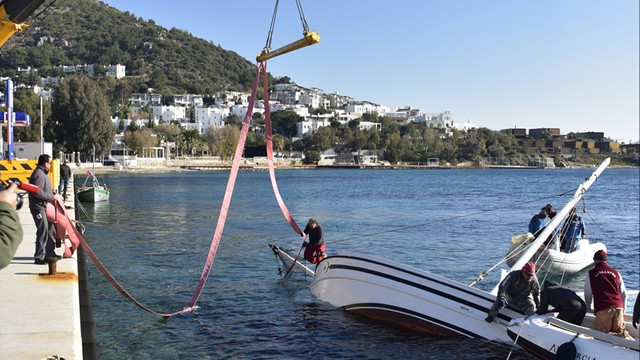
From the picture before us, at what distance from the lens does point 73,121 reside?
9706 centimetres

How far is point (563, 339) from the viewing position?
9.45m

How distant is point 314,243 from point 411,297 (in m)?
4.79

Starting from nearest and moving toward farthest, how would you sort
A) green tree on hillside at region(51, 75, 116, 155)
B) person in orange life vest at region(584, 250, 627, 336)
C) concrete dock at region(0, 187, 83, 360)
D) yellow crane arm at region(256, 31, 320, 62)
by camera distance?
concrete dock at region(0, 187, 83, 360)
person in orange life vest at region(584, 250, 627, 336)
yellow crane arm at region(256, 31, 320, 62)
green tree on hillside at region(51, 75, 116, 155)

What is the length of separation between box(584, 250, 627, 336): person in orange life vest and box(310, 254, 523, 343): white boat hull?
1.59 m

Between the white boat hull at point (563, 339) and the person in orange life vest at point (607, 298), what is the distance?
1.61 feet

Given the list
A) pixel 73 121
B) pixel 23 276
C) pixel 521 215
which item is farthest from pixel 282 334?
pixel 73 121

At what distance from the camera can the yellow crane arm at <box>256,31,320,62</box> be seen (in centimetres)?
1133

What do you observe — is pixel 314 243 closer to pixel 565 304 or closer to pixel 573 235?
pixel 565 304

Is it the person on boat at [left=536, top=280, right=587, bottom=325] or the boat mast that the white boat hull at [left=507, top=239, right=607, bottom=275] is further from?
the person on boat at [left=536, top=280, right=587, bottom=325]

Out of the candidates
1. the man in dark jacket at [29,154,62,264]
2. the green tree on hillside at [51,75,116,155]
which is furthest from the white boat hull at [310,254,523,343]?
the green tree on hillside at [51,75,116,155]

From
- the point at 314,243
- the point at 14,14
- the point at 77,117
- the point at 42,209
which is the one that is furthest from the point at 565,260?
the point at 77,117

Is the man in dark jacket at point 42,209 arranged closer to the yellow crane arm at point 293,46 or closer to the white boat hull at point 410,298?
the yellow crane arm at point 293,46

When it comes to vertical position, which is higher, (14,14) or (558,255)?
(14,14)

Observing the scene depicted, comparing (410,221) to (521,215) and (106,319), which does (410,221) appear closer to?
(521,215)
